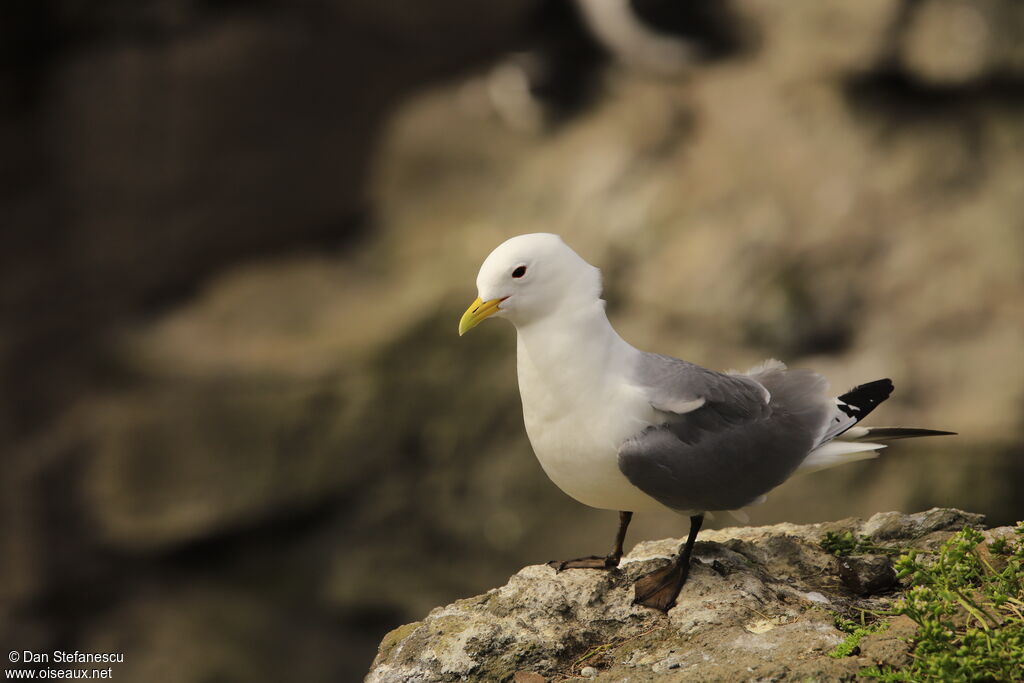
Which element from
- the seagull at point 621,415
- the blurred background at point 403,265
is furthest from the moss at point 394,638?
the blurred background at point 403,265

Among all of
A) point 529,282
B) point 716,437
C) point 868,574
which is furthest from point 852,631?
point 529,282

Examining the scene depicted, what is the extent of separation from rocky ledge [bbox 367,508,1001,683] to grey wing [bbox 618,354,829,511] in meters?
0.36

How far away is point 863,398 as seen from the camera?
4.31 metres

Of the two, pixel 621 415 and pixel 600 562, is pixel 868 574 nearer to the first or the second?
pixel 600 562

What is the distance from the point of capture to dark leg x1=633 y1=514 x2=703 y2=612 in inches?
155

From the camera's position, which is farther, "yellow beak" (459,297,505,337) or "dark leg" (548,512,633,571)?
"dark leg" (548,512,633,571)

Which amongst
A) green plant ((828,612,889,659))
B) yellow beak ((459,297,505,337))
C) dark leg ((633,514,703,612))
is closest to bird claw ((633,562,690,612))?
dark leg ((633,514,703,612))

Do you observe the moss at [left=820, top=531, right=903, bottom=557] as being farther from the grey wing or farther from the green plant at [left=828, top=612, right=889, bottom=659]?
the green plant at [left=828, top=612, right=889, bottom=659]

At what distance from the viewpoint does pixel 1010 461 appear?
28.1 ft

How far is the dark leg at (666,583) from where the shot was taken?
155 inches

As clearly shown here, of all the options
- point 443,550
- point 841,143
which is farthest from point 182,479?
point 841,143

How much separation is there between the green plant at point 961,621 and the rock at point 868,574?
54 cm

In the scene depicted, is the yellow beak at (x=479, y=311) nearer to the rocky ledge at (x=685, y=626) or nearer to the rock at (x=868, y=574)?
the rocky ledge at (x=685, y=626)

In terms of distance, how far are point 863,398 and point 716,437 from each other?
71cm
